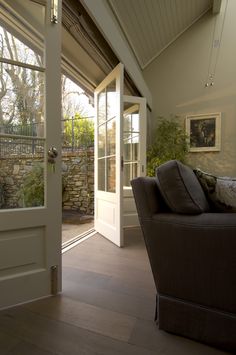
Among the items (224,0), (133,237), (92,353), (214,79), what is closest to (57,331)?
(92,353)

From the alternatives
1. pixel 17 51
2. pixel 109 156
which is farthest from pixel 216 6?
pixel 17 51

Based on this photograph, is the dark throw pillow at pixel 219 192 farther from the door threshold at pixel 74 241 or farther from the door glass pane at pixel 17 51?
the door threshold at pixel 74 241

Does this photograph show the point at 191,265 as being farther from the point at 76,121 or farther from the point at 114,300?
the point at 76,121

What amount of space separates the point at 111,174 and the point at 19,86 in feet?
5.57

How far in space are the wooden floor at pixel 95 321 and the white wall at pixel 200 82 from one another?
9.77ft

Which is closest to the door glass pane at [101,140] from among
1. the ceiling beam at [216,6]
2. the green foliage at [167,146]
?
the green foliage at [167,146]

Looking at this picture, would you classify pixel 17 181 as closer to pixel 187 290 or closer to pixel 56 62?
pixel 56 62

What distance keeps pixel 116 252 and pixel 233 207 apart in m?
1.66

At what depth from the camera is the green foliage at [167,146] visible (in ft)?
13.9

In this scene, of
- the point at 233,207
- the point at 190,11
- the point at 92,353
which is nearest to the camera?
the point at 92,353

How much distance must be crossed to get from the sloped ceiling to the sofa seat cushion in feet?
8.39

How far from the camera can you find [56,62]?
5.62 ft

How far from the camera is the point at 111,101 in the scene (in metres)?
3.18

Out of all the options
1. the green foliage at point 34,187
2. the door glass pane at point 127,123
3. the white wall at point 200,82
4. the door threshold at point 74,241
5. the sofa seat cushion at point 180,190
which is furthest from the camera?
the white wall at point 200,82
